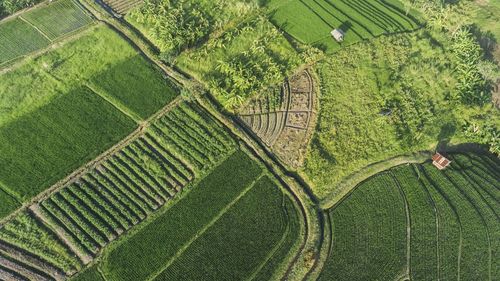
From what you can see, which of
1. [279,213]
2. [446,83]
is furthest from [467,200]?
[279,213]

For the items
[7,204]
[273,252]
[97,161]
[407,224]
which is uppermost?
[7,204]

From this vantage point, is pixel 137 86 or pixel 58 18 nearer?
pixel 137 86

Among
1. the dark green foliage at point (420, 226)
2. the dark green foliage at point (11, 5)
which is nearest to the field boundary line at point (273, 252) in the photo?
the dark green foliage at point (420, 226)

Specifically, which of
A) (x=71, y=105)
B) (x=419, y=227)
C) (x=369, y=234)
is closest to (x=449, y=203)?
(x=419, y=227)

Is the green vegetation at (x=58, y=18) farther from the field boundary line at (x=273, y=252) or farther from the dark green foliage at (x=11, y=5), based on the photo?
the field boundary line at (x=273, y=252)

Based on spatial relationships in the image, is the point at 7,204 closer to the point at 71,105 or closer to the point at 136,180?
the point at 136,180

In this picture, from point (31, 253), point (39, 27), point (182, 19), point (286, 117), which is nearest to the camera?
point (31, 253)
